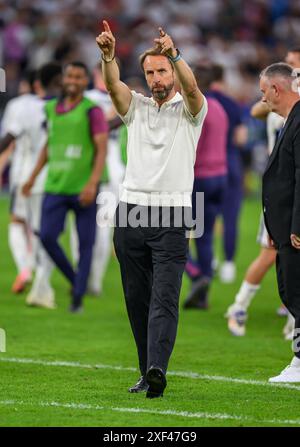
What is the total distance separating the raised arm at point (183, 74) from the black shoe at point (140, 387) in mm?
1859

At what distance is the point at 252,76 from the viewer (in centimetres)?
3020

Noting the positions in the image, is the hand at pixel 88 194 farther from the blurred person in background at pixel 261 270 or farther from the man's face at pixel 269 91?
the man's face at pixel 269 91

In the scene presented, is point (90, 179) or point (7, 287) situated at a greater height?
point (90, 179)

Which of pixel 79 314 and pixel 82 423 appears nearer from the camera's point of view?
pixel 82 423

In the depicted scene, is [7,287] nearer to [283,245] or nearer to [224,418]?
[283,245]

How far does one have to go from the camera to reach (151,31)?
30.6 meters

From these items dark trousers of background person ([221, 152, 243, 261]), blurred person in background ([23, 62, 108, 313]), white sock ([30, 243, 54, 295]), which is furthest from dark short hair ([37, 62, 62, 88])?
dark trousers of background person ([221, 152, 243, 261])

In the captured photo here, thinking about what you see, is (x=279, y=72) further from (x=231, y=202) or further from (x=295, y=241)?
(x=231, y=202)

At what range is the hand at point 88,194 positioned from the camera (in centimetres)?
1210

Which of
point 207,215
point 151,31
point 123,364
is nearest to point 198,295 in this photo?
point 207,215

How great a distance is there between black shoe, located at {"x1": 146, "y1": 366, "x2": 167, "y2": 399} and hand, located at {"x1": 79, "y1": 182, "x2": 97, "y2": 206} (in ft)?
15.1

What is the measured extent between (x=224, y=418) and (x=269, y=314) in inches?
218

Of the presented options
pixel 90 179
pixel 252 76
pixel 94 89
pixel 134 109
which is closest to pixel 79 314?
pixel 90 179

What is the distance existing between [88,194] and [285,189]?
4.00 metres
